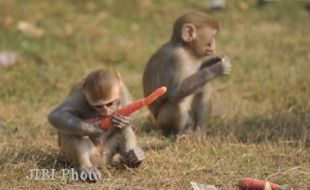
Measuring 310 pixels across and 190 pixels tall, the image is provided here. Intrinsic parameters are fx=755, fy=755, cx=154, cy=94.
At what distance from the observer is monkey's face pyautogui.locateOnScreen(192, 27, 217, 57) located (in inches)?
328

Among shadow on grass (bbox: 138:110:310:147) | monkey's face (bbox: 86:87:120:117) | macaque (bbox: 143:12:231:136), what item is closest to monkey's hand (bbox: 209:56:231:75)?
macaque (bbox: 143:12:231:136)

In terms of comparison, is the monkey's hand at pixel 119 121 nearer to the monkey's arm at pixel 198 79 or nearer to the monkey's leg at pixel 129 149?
the monkey's leg at pixel 129 149

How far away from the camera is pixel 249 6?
14.1 m

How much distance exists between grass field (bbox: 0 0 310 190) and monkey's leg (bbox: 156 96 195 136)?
0.18m

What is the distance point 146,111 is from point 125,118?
8.66 feet

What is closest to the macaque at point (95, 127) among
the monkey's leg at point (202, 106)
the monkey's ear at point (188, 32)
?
the monkey's leg at point (202, 106)

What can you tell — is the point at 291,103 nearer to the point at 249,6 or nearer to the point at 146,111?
the point at 146,111

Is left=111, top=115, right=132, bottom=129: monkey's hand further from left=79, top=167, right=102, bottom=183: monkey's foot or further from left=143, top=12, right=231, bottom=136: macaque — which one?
left=143, top=12, right=231, bottom=136: macaque

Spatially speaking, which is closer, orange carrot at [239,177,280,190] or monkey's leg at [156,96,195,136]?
orange carrot at [239,177,280,190]

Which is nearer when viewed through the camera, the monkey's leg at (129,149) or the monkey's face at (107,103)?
the monkey's face at (107,103)

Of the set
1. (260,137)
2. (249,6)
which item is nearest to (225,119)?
(260,137)

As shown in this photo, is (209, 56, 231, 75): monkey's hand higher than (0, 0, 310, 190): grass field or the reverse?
higher

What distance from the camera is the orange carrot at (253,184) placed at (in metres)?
6.09

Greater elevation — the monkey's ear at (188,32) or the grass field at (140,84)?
the monkey's ear at (188,32)
